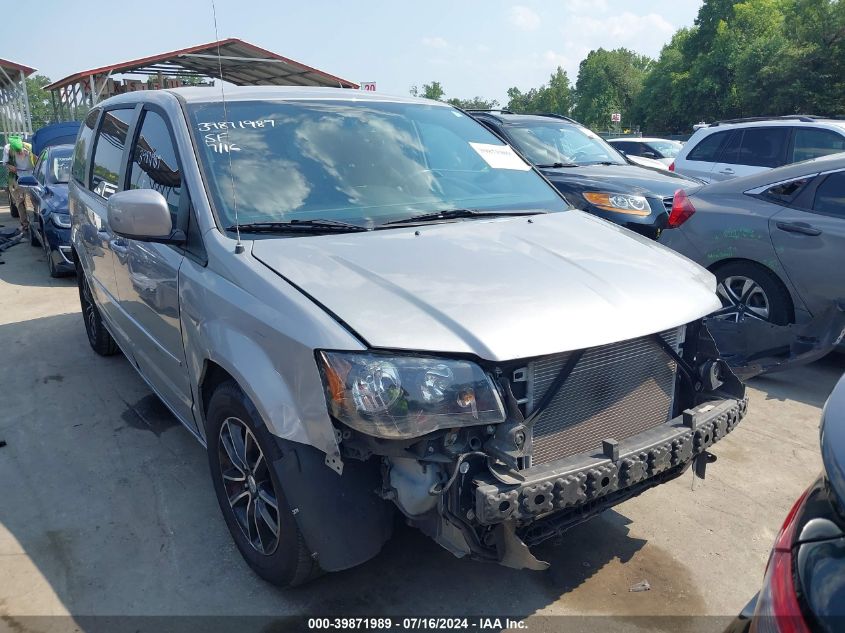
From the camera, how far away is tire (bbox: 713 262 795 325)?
5172 mm

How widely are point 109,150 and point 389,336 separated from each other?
3.12 metres

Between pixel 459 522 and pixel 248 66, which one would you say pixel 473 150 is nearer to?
pixel 459 522

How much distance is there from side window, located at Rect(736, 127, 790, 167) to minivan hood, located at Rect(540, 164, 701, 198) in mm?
1657

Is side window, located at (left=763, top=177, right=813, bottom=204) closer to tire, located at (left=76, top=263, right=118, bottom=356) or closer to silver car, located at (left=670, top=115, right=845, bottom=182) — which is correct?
silver car, located at (left=670, top=115, right=845, bottom=182)

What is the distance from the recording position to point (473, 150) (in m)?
3.80

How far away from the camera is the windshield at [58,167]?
9.49m

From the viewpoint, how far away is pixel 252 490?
108 inches

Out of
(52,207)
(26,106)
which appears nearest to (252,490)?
(52,207)

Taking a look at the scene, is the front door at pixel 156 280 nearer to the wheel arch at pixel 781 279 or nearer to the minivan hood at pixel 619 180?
the wheel arch at pixel 781 279

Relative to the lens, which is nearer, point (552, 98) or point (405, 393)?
point (405, 393)

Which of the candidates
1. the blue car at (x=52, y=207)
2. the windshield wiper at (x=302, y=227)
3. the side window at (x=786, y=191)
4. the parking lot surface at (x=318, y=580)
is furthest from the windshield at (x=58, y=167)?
the side window at (x=786, y=191)

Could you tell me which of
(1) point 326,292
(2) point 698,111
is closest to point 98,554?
(1) point 326,292

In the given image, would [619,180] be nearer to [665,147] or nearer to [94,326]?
[94,326]

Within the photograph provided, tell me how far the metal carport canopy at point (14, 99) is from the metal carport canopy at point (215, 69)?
6.37 ft
